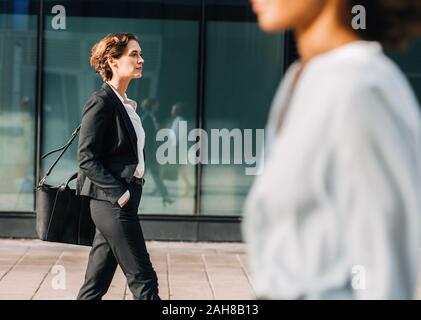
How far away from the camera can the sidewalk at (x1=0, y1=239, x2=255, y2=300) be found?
801 cm

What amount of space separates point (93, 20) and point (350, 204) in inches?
395

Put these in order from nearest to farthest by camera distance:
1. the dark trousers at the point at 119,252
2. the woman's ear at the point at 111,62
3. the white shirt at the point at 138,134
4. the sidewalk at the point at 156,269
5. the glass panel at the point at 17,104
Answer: the dark trousers at the point at 119,252 → the white shirt at the point at 138,134 → the woman's ear at the point at 111,62 → the sidewalk at the point at 156,269 → the glass panel at the point at 17,104

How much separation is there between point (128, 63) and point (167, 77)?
5455mm

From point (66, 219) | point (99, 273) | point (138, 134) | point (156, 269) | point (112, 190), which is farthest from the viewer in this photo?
point (156, 269)

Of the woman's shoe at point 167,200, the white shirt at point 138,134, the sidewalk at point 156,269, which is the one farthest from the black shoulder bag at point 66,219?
the woman's shoe at point 167,200

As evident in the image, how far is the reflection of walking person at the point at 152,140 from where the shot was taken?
11.5 metres

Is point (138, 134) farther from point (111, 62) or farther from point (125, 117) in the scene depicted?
point (111, 62)

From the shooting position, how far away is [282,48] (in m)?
11.4

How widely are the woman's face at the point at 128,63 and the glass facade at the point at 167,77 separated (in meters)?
5.35

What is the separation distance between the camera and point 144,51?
37.6ft

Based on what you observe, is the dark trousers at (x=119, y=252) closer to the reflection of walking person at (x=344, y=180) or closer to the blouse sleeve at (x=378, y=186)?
the reflection of walking person at (x=344, y=180)

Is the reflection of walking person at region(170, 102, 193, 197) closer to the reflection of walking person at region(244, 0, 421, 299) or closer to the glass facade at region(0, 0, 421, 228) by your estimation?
the glass facade at region(0, 0, 421, 228)
